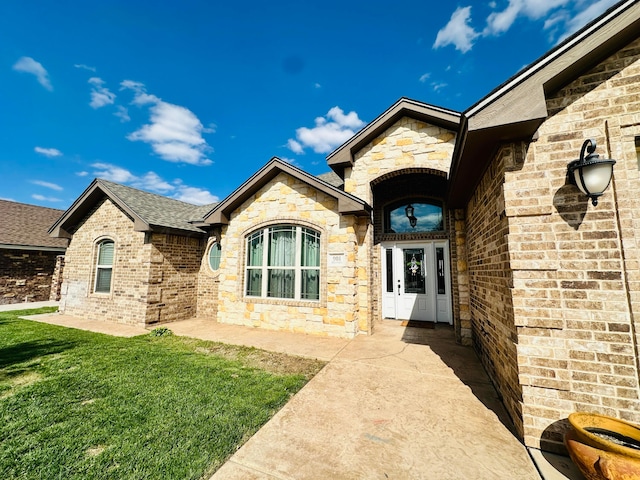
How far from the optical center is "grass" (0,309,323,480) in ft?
7.63

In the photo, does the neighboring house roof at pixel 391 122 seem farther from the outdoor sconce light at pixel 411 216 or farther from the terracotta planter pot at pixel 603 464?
the terracotta planter pot at pixel 603 464

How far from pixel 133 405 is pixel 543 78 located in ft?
19.8

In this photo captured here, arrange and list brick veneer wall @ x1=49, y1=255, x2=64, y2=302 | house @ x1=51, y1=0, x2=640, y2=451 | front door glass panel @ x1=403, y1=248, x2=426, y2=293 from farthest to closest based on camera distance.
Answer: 1. brick veneer wall @ x1=49, y1=255, x2=64, y2=302
2. front door glass panel @ x1=403, y1=248, x2=426, y2=293
3. house @ x1=51, y1=0, x2=640, y2=451

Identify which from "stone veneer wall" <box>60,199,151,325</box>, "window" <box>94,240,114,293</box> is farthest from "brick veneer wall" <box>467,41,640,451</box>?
"window" <box>94,240,114,293</box>

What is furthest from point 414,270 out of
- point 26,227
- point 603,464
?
point 26,227

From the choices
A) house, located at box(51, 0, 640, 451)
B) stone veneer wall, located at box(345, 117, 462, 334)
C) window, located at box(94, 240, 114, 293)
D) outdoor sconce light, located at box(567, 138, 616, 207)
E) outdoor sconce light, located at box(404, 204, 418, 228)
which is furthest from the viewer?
window, located at box(94, 240, 114, 293)

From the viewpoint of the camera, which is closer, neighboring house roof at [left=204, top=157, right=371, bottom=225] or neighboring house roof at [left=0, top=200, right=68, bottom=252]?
neighboring house roof at [left=204, top=157, right=371, bottom=225]

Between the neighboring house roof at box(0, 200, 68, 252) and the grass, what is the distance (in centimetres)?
1031

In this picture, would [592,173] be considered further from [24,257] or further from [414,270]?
[24,257]

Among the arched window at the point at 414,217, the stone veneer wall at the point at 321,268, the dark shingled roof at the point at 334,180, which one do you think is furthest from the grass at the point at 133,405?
the dark shingled roof at the point at 334,180

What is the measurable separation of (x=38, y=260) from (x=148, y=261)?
10682 mm

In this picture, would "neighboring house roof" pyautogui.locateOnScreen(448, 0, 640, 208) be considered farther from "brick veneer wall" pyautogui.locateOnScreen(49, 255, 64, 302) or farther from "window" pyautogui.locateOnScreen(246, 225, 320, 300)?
"brick veneer wall" pyautogui.locateOnScreen(49, 255, 64, 302)

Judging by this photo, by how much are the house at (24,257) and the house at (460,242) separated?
18.1ft

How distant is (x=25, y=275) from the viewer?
506 inches
